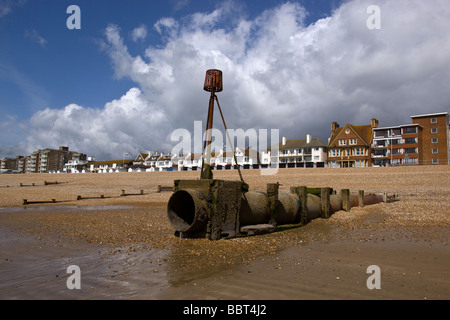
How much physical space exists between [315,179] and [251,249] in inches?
1172

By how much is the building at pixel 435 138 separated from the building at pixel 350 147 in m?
12.6

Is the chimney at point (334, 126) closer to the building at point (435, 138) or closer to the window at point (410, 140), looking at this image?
the window at point (410, 140)

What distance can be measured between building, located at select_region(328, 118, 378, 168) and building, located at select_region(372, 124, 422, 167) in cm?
398

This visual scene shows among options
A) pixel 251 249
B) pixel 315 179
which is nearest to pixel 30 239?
pixel 251 249

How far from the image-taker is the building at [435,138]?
7156 cm

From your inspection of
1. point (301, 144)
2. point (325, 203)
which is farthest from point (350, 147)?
point (325, 203)

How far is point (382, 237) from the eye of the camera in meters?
10.3

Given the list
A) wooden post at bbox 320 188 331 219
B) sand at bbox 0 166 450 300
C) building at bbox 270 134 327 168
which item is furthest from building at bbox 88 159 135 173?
sand at bbox 0 166 450 300

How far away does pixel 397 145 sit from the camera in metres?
74.5

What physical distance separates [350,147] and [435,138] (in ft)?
69.9

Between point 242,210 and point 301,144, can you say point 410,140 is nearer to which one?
point 301,144

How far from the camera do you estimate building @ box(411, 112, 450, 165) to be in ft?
235

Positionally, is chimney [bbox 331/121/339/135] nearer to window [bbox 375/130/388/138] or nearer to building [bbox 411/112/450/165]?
window [bbox 375/130/388/138]

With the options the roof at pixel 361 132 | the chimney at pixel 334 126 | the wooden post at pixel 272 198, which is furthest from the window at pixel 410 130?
the wooden post at pixel 272 198
